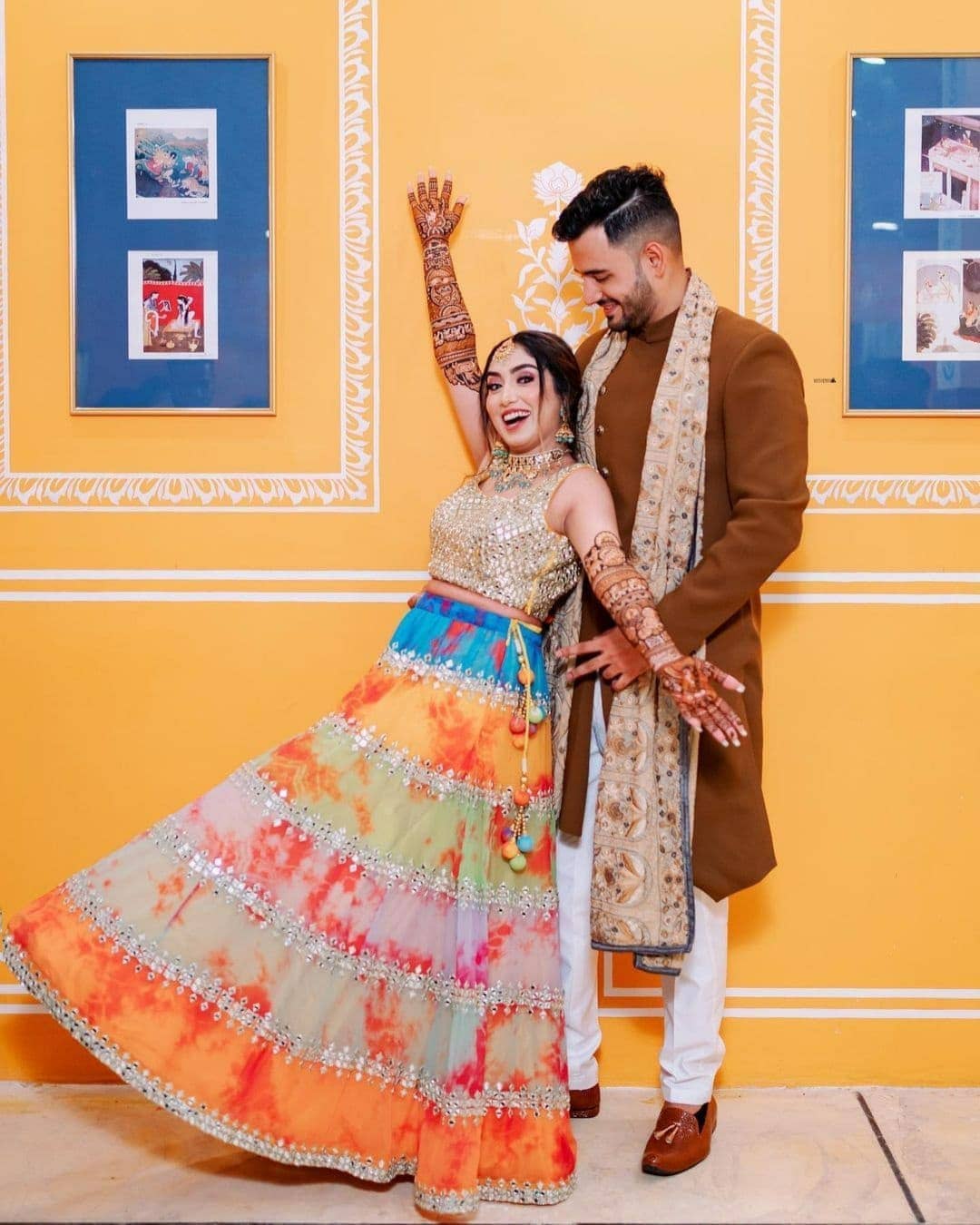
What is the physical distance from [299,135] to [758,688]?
152 centimetres

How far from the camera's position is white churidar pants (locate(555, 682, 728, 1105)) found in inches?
92.7

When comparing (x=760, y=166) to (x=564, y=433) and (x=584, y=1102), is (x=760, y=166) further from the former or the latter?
(x=584, y=1102)

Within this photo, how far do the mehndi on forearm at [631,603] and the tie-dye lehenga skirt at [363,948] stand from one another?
216 millimetres

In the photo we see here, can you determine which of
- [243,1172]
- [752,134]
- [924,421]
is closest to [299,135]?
[752,134]

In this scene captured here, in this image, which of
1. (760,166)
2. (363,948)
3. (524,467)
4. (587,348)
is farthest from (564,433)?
(363,948)

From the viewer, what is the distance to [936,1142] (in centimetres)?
242

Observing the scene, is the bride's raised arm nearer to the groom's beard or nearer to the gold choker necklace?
the gold choker necklace

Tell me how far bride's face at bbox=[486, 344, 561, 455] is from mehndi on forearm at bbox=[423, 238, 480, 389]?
213mm

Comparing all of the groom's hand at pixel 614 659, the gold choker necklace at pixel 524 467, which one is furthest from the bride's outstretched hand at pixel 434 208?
the groom's hand at pixel 614 659

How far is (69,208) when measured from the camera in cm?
261

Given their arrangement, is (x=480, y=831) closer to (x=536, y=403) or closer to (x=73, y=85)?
(x=536, y=403)

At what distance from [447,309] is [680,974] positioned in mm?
1416

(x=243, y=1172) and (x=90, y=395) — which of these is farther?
(x=90, y=395)

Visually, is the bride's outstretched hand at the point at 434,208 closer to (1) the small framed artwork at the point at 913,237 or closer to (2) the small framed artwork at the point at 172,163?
(2) the small framed artwork at the point at 172,163
